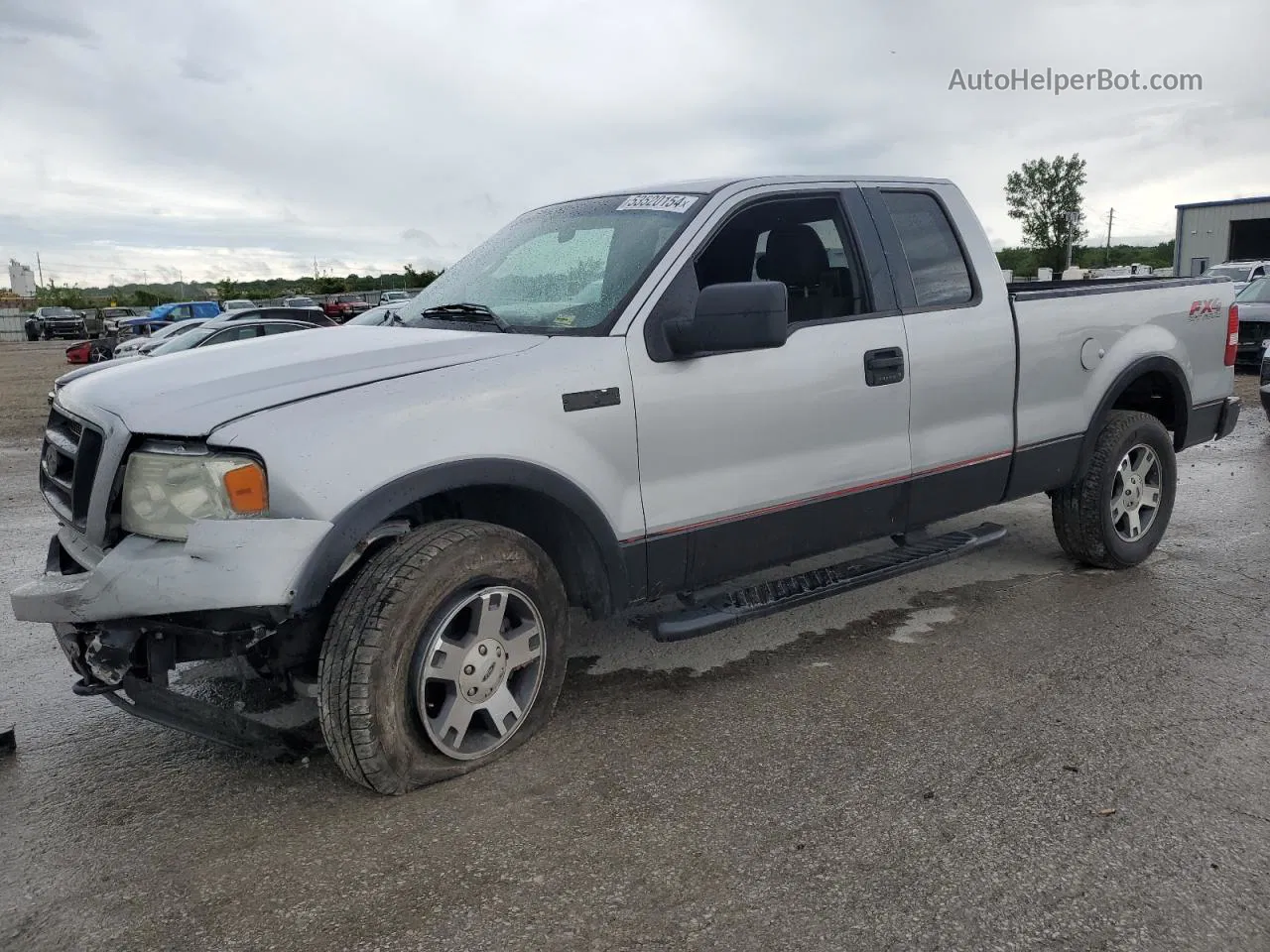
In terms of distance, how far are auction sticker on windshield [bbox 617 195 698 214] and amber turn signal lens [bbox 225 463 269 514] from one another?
1.91 meters

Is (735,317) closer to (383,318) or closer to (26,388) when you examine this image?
(383,318)

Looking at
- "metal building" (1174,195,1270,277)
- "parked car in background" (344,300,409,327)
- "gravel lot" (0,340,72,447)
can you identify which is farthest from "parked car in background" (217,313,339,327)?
"metal building" (1174,195,1270,277)

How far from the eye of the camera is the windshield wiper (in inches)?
151

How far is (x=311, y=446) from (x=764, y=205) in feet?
7.11

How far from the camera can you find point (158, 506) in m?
2.97

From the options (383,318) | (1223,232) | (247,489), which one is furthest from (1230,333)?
(1223,232)

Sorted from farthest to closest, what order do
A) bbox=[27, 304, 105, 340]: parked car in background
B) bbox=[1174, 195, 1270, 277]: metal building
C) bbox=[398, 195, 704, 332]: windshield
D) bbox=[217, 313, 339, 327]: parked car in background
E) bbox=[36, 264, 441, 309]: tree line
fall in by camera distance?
bbox=[36, 264, 441, 309]: tree line, bbox=[27, 304, 105, 340]: parked car in background, bbox=[1174, 195, 1270, 277]: metal building, bbox=[217, 313, 339, 327]: parked car in background, bbox=[398, 195, 704, 332]: windshield

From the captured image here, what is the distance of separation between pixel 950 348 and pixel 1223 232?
4763cm

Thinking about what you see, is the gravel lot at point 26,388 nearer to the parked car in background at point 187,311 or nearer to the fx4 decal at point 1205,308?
the parked car in background at point 187,311

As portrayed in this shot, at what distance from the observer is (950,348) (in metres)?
4.43

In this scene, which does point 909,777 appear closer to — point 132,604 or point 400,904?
point 400,904

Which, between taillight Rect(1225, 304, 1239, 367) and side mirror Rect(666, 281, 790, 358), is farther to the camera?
taillight Rect(1225, 304, 1239, 367)

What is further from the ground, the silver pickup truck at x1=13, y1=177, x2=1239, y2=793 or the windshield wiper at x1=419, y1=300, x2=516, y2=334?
the windshield wiper at x1=419, y1=300, x2=516, y2=334

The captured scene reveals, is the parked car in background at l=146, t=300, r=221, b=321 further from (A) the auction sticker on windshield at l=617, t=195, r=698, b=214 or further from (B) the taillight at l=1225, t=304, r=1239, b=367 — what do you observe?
(B) the taillight at l=1225, t=304, r=1239, b=367
